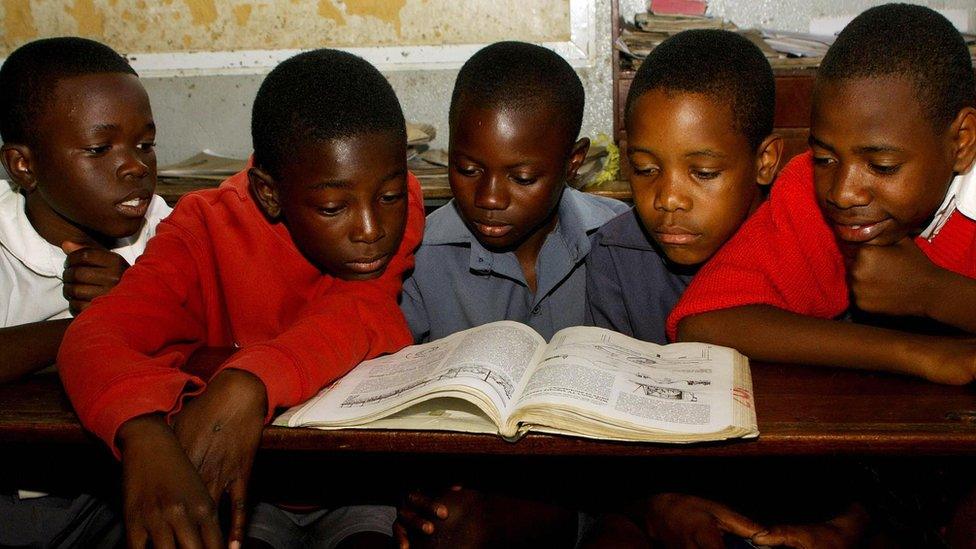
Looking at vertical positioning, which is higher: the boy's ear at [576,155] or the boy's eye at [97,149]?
the boy's eye at [97,149]

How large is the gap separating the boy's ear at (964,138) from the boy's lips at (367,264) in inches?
42.0

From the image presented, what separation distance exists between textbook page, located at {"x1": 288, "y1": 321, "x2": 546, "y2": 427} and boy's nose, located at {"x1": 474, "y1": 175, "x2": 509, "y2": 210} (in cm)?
37

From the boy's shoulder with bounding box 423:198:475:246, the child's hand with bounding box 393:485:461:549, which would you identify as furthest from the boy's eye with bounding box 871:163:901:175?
the child's hand with bounding box 393:485:461:549

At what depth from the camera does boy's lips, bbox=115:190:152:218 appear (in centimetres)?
159

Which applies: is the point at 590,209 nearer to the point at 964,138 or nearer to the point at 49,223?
the point at 964,138

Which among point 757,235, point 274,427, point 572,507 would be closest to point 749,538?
point 572,507

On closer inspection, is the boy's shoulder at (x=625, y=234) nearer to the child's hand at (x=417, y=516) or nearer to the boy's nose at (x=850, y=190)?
the boy's nose at (x=850, y=190)

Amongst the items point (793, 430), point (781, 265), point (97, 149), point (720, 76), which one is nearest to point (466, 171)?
point (720, 76)

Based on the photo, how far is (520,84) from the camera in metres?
1.55

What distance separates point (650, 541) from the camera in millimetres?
1306

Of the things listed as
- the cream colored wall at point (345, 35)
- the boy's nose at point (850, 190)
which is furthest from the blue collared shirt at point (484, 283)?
the cream colored wall at point (345, 35)

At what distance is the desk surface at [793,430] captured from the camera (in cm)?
88

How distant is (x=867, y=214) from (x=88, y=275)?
1.47 m

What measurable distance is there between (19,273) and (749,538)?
152cm
